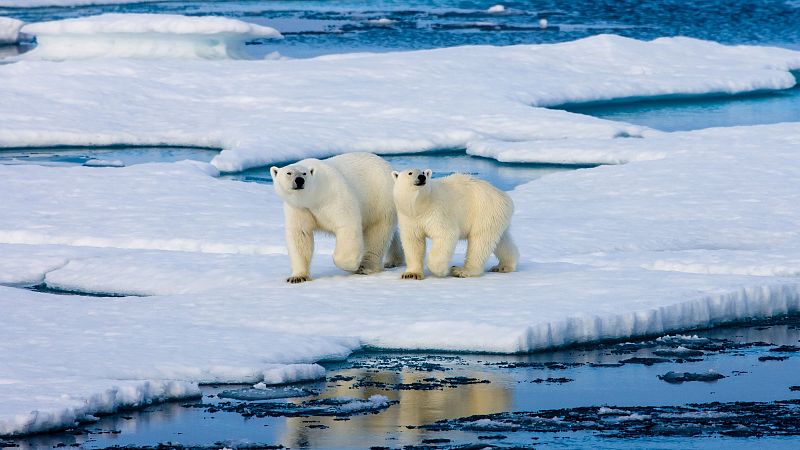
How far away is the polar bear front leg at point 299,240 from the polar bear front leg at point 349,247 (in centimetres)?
16

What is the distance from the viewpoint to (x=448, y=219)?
749 cm

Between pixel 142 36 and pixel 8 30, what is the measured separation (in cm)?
729

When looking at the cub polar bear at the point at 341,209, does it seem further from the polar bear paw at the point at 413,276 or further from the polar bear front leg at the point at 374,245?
the polar bear paw at the point at 413,276

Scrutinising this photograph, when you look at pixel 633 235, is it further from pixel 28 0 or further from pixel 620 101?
pixel 28 0

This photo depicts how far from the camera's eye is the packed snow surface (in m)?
6.49

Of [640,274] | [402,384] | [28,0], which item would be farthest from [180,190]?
[28,0]

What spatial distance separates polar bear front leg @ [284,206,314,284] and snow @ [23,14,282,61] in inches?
548

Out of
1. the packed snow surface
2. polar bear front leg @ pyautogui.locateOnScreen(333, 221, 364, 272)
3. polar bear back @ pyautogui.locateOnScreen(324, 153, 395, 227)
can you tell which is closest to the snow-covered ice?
the packed snow surface

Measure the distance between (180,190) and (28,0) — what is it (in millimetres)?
26284

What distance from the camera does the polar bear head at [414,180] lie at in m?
7.23

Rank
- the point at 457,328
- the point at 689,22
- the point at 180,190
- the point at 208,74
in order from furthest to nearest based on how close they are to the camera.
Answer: the point at 689,22
the point at 208,74
the point at 180,190
the point at 457,328

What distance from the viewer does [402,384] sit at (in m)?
6.04

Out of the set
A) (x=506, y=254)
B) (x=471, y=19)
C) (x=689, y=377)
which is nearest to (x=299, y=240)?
(x=506, y=254)

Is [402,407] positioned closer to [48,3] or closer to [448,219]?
[448,219]
